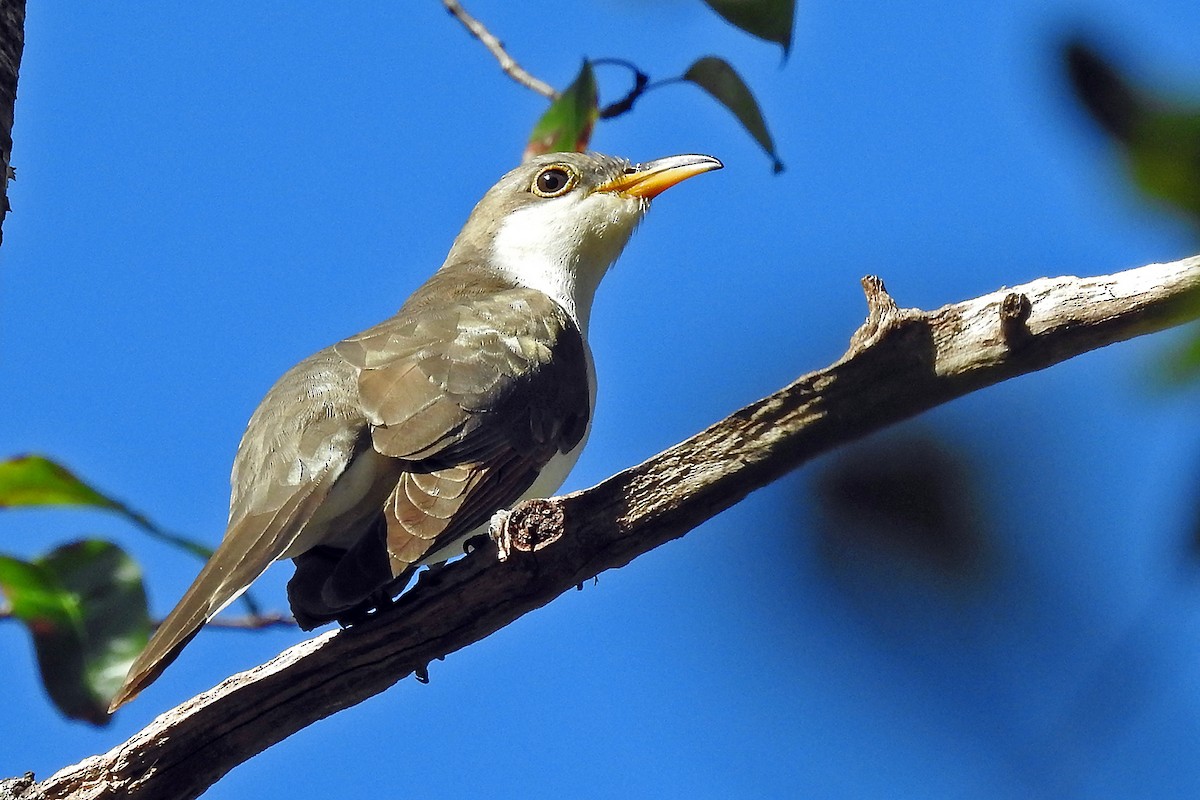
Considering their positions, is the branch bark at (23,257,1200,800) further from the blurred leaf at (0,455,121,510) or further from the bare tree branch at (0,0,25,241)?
the bare tree branch at (0,0,25,241)

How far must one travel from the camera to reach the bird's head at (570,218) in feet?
19.2

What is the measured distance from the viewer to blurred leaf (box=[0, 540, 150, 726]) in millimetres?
3447

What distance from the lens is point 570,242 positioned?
5914 mm

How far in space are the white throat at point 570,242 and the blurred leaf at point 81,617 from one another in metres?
2.63

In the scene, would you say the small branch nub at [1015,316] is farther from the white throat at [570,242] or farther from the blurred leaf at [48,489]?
the white throat at [570,242]

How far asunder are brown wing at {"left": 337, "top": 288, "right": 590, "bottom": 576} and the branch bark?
36 cm

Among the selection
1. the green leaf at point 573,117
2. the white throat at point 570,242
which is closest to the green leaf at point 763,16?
the green leaf at point 573,117

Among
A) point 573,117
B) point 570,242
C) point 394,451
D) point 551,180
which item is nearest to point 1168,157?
point 394,451

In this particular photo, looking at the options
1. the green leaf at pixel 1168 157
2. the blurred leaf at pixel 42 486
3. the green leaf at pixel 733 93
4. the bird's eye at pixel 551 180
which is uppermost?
the bird's eye at pixel 551 180

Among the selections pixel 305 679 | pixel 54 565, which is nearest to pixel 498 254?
pixel 54 565

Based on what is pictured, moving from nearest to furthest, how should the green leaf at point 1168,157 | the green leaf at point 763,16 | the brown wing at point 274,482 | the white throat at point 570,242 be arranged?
the green leaf at point 1168,157 → the green leaf at point 763,16 → the brown wing at point 274,482 → the white throat at point 570,242

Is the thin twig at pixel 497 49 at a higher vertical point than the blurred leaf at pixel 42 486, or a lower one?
higher

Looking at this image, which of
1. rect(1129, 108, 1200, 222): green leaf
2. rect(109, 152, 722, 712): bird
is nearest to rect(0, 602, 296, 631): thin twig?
rect(109, 152, 722, 712): bird

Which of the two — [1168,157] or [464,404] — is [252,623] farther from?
[1168,157]
